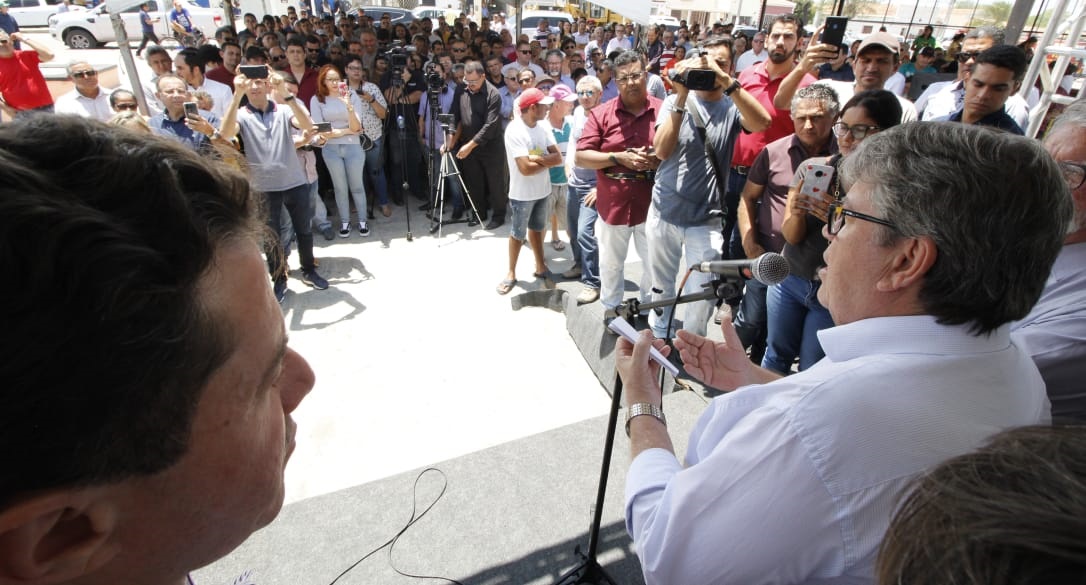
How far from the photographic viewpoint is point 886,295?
117 centimetres

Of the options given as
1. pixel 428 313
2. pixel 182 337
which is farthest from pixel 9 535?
pixel 428 313

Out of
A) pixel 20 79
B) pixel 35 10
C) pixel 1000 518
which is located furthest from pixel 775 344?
pixel 35 10

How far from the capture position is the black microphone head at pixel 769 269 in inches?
61.5

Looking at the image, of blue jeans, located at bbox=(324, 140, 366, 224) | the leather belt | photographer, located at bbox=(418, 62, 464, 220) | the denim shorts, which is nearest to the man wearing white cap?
the denim shorts

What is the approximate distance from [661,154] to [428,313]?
8.26ft

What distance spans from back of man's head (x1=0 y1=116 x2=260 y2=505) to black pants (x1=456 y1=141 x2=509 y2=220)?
596cm

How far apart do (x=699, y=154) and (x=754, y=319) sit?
1139mm

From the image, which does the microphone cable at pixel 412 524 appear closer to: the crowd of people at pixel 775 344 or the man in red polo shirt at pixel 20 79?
the crowd of people at pixel 775 344

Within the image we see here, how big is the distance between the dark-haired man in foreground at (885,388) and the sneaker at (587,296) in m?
3.19

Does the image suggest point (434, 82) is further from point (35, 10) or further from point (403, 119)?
point (35, 10)

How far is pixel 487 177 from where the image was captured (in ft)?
21.4

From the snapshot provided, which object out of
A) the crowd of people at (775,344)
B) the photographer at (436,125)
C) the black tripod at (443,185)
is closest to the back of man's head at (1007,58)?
the crowd of people at (775,344)

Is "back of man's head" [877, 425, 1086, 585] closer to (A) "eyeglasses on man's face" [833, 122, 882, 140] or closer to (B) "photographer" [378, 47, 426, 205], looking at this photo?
(A) "eyeglasses on man's face" [833, 122, 882, 140]

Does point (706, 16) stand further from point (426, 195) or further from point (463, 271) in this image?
point (463, 271)
